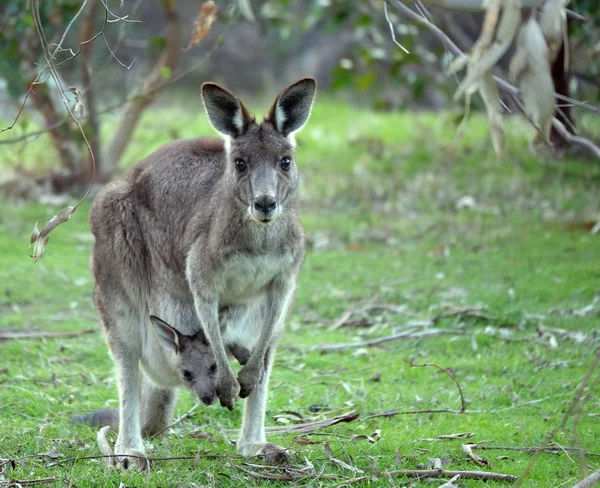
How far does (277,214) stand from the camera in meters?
3.47

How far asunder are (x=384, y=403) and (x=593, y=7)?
4.35 meters

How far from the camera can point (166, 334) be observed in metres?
3.81

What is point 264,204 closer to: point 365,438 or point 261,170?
point 261,170

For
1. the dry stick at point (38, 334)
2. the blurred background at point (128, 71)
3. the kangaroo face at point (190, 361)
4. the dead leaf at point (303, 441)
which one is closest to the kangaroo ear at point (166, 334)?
the kangaroo face at point (190, 361)

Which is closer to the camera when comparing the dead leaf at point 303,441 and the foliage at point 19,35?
the dead leaf at point 303,441

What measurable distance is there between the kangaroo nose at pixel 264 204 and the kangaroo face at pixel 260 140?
63 millimetres

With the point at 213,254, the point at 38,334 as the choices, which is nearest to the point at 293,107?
the point at 213,254

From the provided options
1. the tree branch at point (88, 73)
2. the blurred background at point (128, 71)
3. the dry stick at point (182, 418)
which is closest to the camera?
the dry stick at point (182, 418)

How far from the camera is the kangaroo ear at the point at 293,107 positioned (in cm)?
372

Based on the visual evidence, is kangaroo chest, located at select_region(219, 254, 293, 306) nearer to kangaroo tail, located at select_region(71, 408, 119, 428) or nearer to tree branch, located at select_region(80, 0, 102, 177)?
kangaroo tail, located at select_region(71, 408, 119, 428)

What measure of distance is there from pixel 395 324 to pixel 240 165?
8.29 ft

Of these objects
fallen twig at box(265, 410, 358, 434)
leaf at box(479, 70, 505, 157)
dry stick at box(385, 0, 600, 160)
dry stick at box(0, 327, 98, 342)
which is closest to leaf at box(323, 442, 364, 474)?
fallen twig at box(265, 410, 358, 434)

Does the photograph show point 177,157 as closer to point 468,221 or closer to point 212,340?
point 212,340

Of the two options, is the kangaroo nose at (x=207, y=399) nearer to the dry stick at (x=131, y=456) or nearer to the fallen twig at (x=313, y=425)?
the dry stick at (x=131, y=456)
